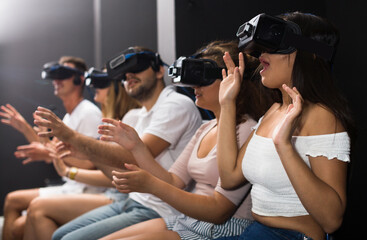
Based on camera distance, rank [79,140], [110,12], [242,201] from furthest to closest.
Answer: [110,12] < [79,140] < [242,201]

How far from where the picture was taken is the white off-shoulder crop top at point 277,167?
1.12 m

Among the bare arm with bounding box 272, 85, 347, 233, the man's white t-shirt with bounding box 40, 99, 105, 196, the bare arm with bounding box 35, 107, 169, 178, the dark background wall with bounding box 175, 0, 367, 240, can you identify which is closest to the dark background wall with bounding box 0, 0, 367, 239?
the dark background wall with bounding box 175, 0, 367, 240

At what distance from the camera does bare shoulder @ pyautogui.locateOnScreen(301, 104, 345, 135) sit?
45.0 inches

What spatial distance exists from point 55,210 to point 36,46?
6.89 feet

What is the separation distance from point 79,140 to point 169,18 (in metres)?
0.84

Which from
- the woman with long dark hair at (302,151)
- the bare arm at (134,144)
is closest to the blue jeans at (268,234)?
the woman with long dark hair at (302,151)

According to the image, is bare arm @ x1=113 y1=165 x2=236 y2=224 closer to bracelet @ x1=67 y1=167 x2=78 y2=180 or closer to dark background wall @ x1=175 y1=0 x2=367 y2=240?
dark background wall @ x1=175 y1=0 x2=367 y2=240

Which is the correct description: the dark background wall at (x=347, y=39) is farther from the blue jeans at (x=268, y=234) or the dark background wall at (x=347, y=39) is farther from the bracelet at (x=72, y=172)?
the bracelet at (x=72, y=172)

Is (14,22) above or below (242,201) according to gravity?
above

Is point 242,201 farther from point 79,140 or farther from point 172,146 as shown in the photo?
point 79,140

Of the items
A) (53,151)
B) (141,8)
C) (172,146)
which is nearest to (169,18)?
(141,8)

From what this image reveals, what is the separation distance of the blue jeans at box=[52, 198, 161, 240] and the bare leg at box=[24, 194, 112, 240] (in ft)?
0.69

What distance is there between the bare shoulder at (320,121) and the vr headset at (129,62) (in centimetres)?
108

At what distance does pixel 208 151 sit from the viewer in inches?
64.0
